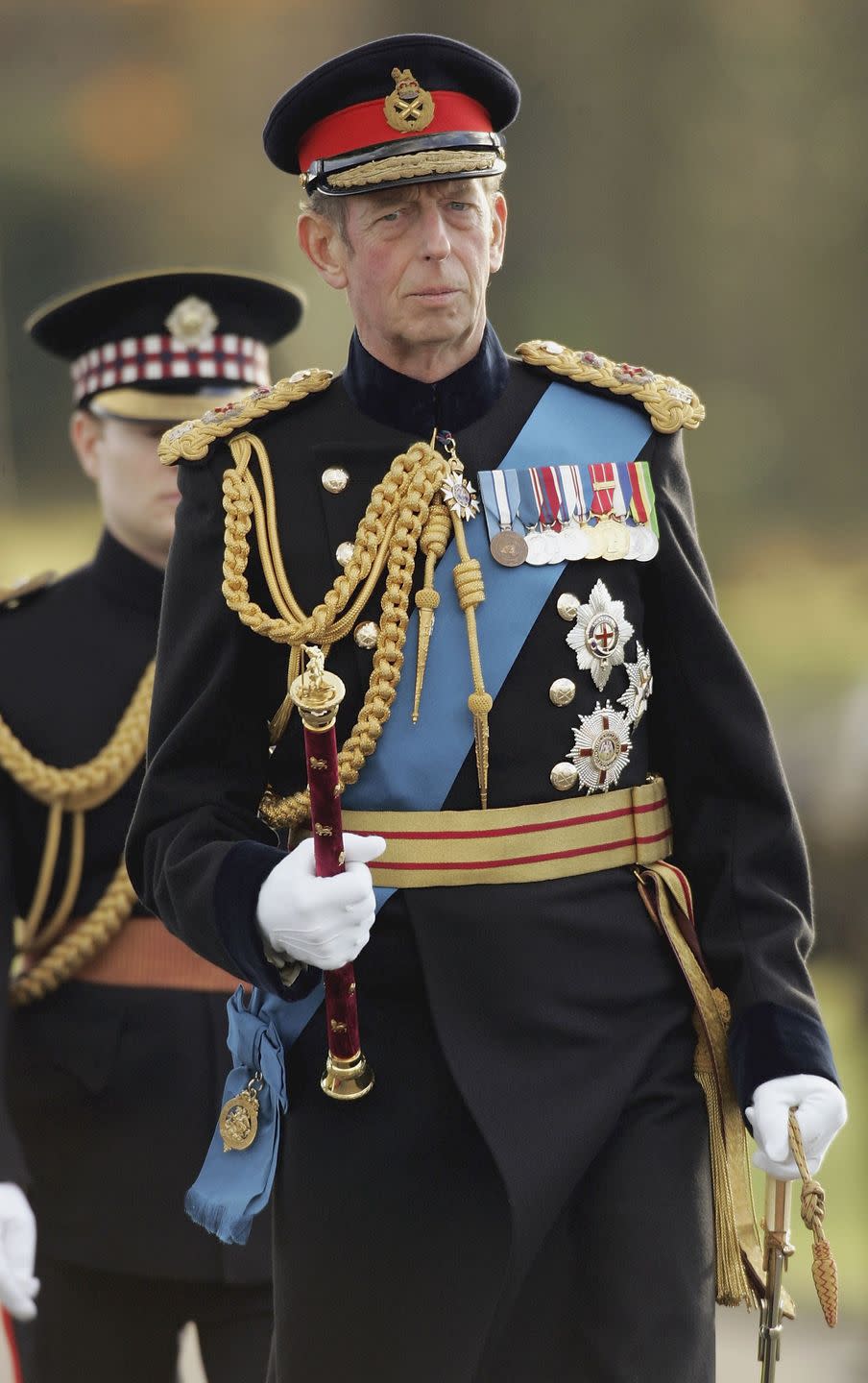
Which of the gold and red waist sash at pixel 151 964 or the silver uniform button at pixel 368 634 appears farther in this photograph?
the gold and red waist sash at pixel 151 964

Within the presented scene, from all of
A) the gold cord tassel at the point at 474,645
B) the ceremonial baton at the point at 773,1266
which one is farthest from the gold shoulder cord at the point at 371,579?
the ceremonial baton at the point at 773,1266

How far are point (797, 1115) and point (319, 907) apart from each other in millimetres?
567

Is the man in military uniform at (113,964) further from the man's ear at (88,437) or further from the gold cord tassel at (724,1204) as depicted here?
the gold cord tassel at (724,1204)

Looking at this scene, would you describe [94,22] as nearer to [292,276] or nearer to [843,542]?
[292,276]

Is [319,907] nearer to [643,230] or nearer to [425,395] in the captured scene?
[425,395]

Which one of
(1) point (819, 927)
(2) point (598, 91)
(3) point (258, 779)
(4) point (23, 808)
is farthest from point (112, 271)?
(3) point (258, 779)

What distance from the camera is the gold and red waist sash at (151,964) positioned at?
3459 mm

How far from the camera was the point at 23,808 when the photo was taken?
3.51 metres

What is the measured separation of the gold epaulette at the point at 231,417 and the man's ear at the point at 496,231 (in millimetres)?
247

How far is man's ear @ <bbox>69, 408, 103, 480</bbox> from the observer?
12.8ft

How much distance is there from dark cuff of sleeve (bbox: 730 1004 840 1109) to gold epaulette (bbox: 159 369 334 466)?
88cm

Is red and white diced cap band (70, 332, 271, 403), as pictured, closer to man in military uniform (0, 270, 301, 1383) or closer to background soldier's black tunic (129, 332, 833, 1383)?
man in military uniform (0, 270, 301, 1383)

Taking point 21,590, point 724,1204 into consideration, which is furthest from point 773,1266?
point 21,590

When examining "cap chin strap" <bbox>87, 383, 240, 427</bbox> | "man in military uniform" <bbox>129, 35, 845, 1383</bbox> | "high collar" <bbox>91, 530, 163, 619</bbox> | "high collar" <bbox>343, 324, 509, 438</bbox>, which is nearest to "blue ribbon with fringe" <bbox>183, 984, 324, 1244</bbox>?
"man in military uniform" <bbox>129, 35, 845, 1383</bbox>
